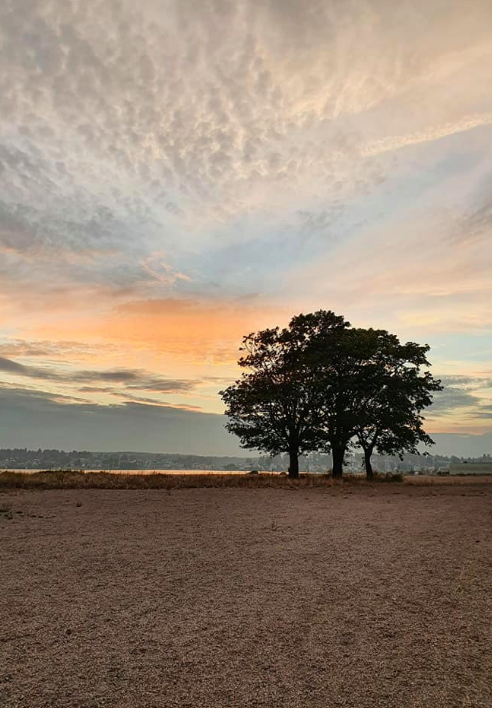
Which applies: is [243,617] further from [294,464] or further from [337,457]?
[337,457]

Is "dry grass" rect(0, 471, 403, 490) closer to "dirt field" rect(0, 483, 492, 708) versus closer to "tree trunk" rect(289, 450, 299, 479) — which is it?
"tree trunk" rect(289, 450, 299, 479)

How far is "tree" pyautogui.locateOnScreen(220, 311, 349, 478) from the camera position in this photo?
3722cm

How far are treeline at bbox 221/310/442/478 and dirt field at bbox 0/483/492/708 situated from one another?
24.9 meters

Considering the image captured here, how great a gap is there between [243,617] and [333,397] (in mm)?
33282

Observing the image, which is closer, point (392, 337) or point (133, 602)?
point (133, 602)

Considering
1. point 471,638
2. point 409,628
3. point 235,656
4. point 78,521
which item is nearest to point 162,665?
point 235,656

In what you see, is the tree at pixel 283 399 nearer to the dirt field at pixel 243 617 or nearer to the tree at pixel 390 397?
the tree at pixel 390 397

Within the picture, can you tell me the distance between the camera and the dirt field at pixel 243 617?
162 inches

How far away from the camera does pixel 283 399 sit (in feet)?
122

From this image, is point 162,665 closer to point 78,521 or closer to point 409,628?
point 409,628

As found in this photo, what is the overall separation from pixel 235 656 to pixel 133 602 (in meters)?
2.15

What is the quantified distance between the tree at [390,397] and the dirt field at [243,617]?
25.2m

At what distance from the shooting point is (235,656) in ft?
15.5

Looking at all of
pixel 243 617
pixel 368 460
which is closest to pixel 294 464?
pixel 368 460
